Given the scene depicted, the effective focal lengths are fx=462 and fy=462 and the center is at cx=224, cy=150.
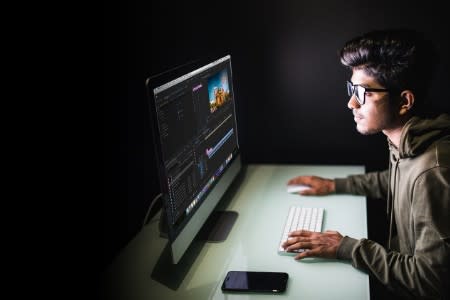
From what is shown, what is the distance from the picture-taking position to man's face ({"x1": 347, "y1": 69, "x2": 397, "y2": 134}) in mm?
1412

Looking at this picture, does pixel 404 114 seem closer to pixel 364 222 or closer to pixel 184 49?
pixel 364 222

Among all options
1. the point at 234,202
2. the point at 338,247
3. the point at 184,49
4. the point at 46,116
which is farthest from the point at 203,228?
the point at 184,49

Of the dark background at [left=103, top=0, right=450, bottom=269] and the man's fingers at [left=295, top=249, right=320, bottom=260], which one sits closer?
the man's fingers at [left=295, top=249, right=320, bottom=260]

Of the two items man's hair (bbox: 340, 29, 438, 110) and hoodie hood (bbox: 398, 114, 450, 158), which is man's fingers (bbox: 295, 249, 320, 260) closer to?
hoodie hood (bbox: 398, 114, 450, 158)

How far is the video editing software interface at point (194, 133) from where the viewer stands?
3.98ft

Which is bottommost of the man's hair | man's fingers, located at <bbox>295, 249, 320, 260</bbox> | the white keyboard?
the white keyboard

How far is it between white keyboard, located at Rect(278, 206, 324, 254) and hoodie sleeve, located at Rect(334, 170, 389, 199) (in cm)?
20

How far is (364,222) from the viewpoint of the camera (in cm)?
154

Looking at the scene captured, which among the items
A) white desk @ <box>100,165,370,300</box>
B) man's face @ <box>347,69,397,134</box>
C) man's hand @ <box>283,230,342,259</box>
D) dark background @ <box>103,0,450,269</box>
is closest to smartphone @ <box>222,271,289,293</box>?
white desk @ <box>100,165,370,300</box>

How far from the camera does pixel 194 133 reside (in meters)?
1.39

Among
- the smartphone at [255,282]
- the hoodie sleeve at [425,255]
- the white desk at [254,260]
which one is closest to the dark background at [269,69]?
the white desk at [254,260]

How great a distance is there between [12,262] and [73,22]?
0.62m

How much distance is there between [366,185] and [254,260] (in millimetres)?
632

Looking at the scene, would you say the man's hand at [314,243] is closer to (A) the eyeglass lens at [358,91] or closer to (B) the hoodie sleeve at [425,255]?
(B) the hoodie sleeve at [425,255]
